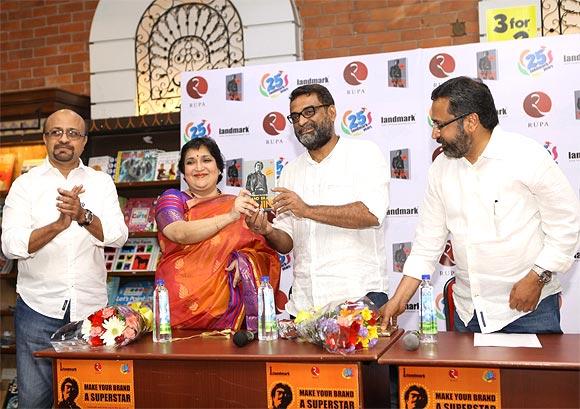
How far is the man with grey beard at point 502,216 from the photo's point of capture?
2.64 metres

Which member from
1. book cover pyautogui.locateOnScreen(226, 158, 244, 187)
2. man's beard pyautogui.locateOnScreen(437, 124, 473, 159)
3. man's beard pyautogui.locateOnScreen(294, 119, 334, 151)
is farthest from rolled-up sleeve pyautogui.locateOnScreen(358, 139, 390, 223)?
book cover pyautogui.locateOnScreen(226, 158, 244, 187)

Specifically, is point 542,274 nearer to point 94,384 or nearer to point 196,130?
point 94,384

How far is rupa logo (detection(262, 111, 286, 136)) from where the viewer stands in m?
4.61

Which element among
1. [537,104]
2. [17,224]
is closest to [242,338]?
[17,224]

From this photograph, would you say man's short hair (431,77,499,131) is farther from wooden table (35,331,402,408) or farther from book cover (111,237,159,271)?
book cover (111,237,159,271)

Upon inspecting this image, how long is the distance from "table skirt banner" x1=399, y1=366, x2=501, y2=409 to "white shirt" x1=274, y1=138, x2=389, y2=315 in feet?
2.69

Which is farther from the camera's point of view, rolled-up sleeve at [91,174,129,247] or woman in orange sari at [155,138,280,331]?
rolled-up sleeve at [91,174,129,247]

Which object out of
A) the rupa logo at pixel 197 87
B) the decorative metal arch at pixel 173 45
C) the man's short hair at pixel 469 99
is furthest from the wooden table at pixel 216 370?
the decorative metal arch at pixel 173 45

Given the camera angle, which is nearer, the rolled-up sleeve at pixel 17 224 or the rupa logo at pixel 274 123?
the rolled-up sleeve at pixel 17 224

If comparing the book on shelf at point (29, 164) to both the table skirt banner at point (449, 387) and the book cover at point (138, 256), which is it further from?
the table skirt banner at point (449, 387)

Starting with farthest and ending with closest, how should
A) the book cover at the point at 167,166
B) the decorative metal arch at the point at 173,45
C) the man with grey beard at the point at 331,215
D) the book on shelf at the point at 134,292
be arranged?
the decorative metal arch at the point at 173,45, the book on shelf at the point at 134,292, the book cover at the point at 167,166, the man with grey beard at the point at 331,215

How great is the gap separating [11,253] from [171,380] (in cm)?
125

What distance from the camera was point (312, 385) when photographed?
2.40 m

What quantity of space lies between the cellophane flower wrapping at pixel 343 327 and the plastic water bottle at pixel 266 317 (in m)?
0.13
